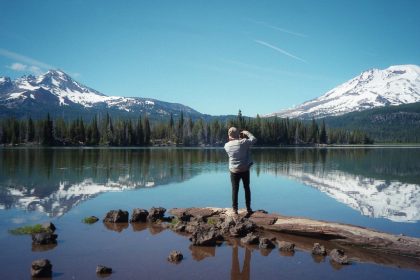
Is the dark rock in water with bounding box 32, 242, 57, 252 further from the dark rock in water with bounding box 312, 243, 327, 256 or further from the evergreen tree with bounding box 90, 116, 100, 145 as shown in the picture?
the evergreen tree with bounding box 90, 116, 100, 145

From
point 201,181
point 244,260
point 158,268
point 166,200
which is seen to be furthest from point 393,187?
point 158,268

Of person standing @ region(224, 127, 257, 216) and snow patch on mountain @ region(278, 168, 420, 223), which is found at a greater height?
person standing @ region(224, 127, 257, 216)

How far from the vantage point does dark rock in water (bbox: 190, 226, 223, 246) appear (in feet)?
40.0

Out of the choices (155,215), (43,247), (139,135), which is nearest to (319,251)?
(155,215)

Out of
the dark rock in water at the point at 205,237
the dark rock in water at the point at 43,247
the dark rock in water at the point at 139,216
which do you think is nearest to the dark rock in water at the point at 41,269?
the dark rock in water at the point at 43,247

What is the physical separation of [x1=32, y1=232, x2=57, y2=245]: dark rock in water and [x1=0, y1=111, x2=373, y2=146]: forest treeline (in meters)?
153

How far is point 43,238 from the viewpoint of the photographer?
12.0 m

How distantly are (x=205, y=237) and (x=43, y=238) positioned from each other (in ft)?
16.7

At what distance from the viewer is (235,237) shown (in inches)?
533

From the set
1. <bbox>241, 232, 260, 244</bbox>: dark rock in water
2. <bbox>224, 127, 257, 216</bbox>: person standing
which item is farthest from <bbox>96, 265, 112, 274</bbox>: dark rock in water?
<bbox>224, 127, 257, 216</bbox>: person standing

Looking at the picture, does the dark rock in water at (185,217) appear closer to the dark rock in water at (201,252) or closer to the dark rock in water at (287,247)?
the dark rock in water at (201,252)

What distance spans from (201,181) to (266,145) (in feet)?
500

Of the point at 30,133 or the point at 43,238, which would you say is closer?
the point at 43,238

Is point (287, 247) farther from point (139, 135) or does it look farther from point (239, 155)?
point (139, 135)
